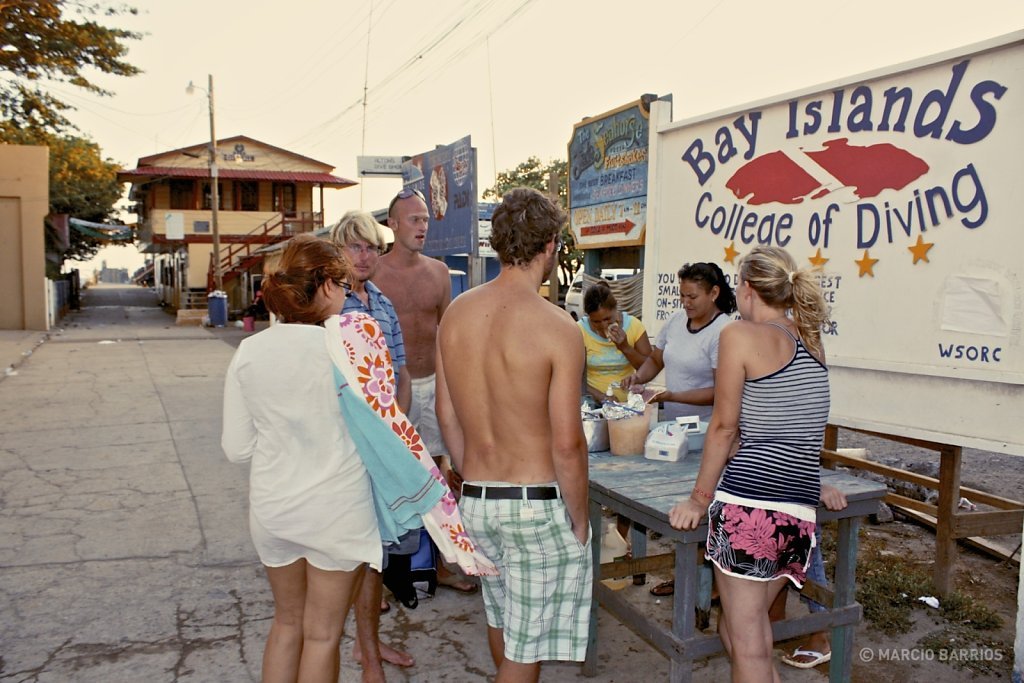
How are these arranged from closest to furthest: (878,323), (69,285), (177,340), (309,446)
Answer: (309,446) → (878,323) → (177,340) → (69,285)

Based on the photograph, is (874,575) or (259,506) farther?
(874,575)

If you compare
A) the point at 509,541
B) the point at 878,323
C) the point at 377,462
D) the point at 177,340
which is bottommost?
the point at 177,340

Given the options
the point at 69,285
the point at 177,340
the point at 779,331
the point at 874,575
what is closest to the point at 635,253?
the point at 874,575

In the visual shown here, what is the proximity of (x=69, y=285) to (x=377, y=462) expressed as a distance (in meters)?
34.6

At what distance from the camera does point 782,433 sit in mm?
2525

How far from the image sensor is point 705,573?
402 cm

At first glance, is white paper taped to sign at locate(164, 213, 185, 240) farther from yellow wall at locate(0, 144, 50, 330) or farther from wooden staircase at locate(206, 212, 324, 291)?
yellow wall at locate(0, 144, 50, 330)

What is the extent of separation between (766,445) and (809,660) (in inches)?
64.5

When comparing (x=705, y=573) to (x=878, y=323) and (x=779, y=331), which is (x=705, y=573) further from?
(x=779, y=331)

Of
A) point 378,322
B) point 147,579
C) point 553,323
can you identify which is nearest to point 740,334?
point 553,323

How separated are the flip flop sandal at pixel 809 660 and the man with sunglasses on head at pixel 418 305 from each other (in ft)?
5.54

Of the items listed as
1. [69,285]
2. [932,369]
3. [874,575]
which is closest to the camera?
[932,369]

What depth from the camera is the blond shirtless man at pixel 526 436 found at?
235cm

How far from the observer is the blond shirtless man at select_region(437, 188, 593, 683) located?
7.72 feet
